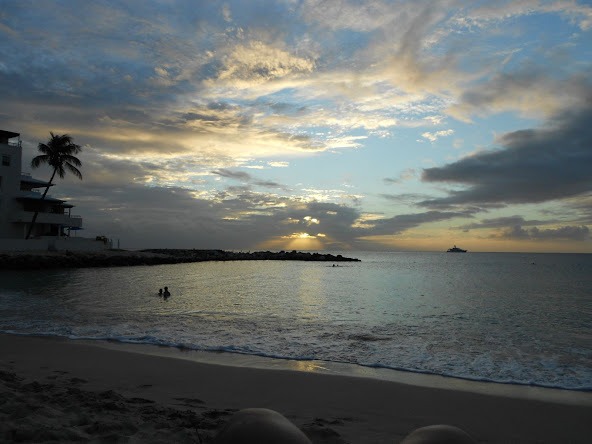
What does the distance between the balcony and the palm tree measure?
3.31ft

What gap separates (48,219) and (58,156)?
8.29 metres

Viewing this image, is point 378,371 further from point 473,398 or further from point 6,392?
point 6,392

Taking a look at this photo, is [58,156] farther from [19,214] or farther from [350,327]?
[350,327]

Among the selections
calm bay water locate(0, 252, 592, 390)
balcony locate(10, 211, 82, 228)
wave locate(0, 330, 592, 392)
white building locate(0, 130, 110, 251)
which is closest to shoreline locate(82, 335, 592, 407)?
wave locate(0, 330, 592, 392)

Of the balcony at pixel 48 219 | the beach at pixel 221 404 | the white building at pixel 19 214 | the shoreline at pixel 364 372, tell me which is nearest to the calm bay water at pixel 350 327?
the shoreline at pixel 364 372

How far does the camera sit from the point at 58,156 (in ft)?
154

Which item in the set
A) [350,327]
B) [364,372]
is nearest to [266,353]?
[364,372]

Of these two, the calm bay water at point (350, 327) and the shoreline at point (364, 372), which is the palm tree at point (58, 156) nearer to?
the calm bay water at point (350, 327)

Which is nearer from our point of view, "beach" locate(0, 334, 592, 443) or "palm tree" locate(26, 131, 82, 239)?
"beach" locate(0, 334, 592, 443)

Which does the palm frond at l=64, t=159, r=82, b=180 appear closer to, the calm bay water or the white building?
the white building

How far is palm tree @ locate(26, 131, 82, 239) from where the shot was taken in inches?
1822

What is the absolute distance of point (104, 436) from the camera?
416 cm

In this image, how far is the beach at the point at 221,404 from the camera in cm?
451

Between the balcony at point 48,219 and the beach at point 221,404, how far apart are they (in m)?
45.7
